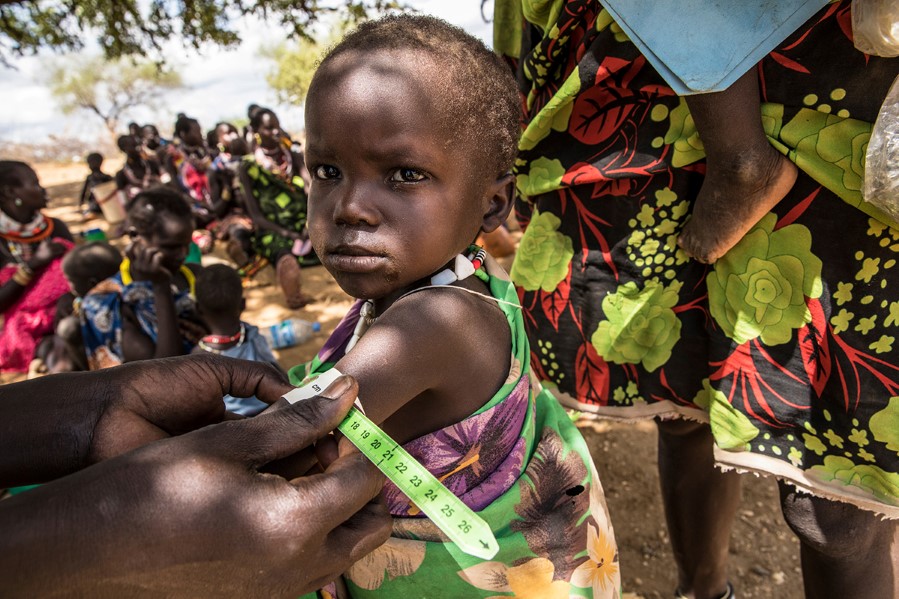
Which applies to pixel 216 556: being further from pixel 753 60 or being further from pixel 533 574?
pixel 753 60

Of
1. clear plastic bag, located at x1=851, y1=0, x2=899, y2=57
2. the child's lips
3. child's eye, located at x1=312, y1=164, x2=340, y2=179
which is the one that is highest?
clear plastic bag, located at x1=851, y1=0, x2=899, y2=57

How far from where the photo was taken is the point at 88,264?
3.70 m

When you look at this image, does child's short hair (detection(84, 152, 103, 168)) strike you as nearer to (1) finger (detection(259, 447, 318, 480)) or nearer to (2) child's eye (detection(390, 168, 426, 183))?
(2) child's eye (detection(390, 168, 426, 183))

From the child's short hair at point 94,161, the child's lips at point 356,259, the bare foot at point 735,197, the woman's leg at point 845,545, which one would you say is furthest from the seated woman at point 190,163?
the woman's leg at point 845,545

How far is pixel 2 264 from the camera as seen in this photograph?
4605 mm

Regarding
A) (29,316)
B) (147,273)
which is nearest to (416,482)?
(147,273)

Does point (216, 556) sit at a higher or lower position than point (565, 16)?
lower

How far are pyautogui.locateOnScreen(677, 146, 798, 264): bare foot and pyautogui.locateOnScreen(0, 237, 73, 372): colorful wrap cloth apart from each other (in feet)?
16.3

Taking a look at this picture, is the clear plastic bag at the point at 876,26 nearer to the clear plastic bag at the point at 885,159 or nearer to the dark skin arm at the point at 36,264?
the clear plastic bag at the point at 885,159

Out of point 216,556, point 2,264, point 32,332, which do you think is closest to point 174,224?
point 32,332

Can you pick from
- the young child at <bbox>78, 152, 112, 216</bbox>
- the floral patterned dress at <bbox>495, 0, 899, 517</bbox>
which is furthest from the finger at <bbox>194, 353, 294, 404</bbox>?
the young child at <bbox>78, 152, 112, 216</bbox>

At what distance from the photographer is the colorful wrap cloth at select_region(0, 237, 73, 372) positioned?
441 cm

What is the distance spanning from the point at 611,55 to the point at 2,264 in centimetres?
537

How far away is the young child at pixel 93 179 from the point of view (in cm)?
1109
